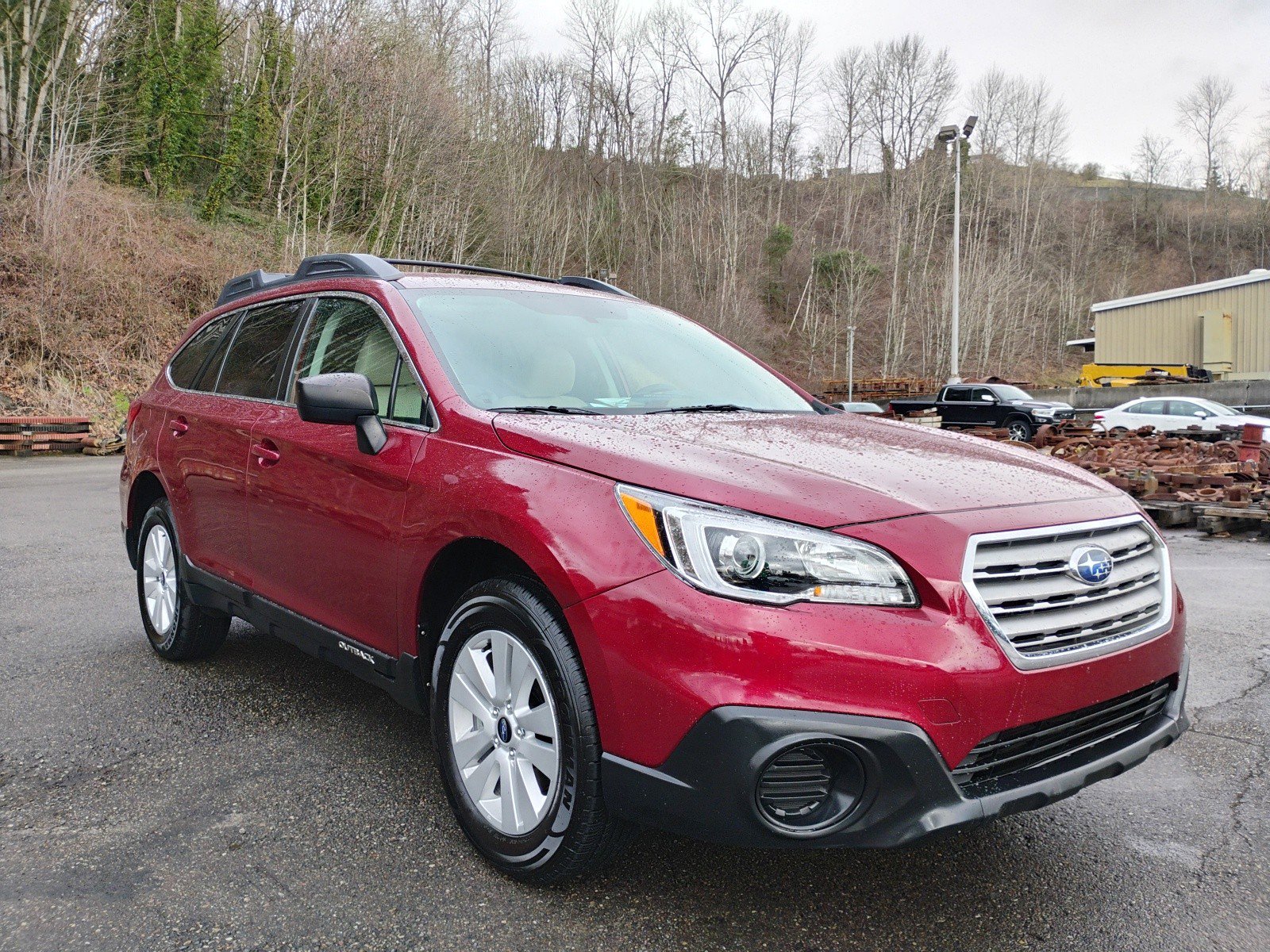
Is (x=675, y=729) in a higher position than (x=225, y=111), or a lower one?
lower

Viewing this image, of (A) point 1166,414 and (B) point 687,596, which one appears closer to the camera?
(B) point 687,596

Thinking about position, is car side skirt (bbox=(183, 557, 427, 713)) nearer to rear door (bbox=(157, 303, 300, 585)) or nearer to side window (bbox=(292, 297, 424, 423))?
rear door (bbox=(157, 303, 300, 585))

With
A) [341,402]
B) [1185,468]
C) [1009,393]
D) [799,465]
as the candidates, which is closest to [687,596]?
[799,465]

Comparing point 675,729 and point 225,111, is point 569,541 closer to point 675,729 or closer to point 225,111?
point 675,729

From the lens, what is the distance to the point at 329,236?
3338 centimetres

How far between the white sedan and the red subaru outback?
72.7 feet

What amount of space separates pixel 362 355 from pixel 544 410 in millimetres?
887

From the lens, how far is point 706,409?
328 centimetres

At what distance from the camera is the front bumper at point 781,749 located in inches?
81.4

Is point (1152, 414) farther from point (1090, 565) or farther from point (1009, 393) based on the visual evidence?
point (1090, 565)

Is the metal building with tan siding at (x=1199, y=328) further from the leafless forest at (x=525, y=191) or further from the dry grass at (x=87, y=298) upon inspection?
the dry grass at (x=87, y=298)

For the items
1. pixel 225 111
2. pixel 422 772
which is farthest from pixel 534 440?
pixel 225 111

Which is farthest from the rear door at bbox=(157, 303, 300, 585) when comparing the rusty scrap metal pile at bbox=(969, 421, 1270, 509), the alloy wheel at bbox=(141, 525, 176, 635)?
the rusty scrap metal pile at bbox=(969, 421, 1270, 509)

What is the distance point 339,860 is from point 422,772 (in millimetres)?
649
